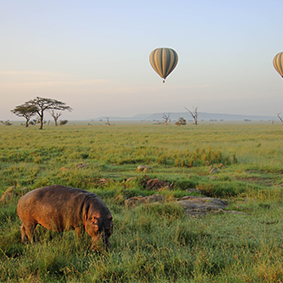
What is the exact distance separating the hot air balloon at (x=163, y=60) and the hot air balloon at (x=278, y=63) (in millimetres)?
13450

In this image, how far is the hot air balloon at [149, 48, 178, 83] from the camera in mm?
27783

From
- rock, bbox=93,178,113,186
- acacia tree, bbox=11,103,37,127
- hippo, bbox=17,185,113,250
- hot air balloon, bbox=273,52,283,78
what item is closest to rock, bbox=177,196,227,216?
hippo, bbox=17,185,113,250

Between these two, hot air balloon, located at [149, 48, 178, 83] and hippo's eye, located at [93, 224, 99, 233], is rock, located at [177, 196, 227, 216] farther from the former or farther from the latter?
hot air balloon, located at [149, 48, 178, 83]

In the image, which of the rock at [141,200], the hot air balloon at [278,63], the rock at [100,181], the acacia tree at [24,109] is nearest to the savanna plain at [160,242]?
the rock at [100,181]

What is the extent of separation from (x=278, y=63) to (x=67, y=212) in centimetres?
3496

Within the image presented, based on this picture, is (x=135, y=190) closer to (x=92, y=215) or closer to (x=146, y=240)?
(x=146, y=240)

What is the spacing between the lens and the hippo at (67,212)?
Answer: 12.0 ft

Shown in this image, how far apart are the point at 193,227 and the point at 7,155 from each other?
1430 centimetres

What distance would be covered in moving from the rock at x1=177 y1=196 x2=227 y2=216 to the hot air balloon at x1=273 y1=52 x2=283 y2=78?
3035 cm

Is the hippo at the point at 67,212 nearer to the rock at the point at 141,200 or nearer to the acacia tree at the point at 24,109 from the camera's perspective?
the rock at the point at 141,200

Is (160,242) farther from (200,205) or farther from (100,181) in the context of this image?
(100,181)

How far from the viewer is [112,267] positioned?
3.38 m

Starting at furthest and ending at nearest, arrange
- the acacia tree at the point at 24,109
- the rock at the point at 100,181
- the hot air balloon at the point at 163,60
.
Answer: the acacia tree at the point at 24,109, the hot air balloon at the point at 163,60, the rock at the point at 100,181

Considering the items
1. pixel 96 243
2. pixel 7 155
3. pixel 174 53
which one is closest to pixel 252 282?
pixel 96 243
